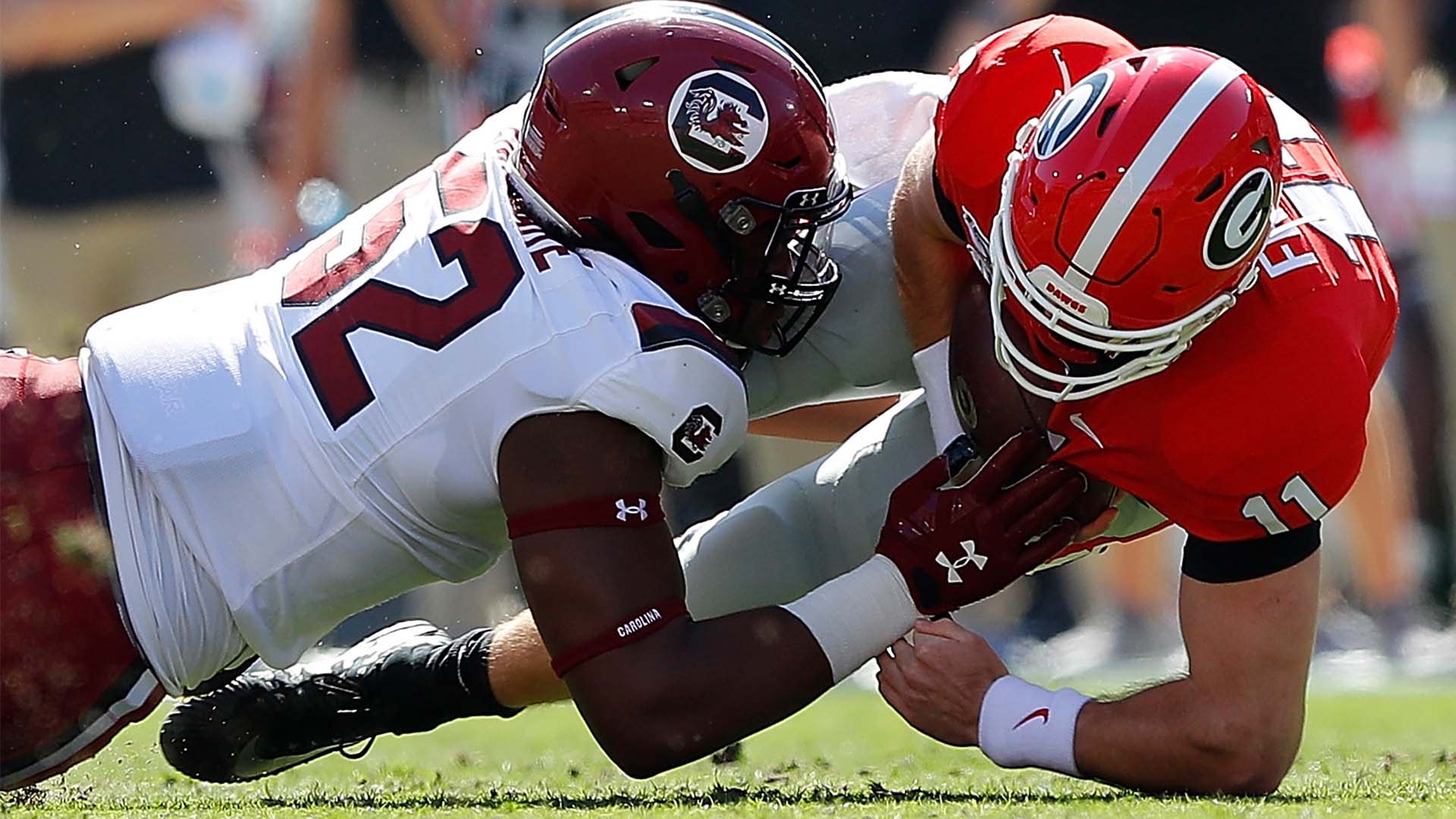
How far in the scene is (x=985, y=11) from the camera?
686 cm

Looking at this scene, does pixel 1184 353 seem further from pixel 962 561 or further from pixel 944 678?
pixel 944 678

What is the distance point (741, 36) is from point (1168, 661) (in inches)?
173

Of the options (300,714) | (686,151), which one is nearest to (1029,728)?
(686,151)

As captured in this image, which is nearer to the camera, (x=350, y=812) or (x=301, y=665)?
(x=350, y=812)

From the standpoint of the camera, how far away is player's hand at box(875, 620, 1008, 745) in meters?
2.83

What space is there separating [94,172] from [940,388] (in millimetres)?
5153

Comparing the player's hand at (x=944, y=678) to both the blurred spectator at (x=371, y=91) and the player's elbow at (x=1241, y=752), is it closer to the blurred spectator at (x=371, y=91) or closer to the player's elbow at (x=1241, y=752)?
the player's elbow at (x=1241, y=752)

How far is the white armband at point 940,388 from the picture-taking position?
10.0 ft

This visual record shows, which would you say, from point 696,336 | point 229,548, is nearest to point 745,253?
point 696,336

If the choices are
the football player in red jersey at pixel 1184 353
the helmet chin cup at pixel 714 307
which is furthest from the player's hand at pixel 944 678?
the helmet chin cup at pixel 714 307

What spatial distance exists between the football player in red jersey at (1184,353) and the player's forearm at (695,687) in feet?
1.31

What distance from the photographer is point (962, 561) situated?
2594mm

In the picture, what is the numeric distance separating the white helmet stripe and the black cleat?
4.23ft

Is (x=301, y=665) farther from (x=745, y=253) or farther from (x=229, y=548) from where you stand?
(x=745, y=253)
